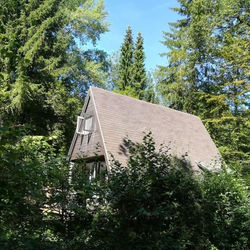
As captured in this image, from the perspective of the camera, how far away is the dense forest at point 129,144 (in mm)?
3412

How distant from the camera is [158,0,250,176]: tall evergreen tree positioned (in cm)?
1752

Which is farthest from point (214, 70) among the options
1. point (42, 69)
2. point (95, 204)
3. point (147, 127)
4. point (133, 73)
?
point (95, 204)

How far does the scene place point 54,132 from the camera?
19.1 m

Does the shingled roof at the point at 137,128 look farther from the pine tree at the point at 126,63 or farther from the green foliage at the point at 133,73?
the pine tree at the point at 126,63

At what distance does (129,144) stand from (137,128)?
7986mm

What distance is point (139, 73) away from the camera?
33.2 m

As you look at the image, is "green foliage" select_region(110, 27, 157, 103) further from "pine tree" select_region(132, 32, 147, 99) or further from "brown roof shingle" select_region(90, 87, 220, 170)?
"brown roof shingle" select_region(90, 87, 220, 170)

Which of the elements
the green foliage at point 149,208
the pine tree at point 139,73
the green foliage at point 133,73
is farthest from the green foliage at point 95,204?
the pine tree at point 139,73

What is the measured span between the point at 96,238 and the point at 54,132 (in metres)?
15.9

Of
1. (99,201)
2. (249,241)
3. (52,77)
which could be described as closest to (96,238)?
(99,201)

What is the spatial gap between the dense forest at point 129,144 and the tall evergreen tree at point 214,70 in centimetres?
9

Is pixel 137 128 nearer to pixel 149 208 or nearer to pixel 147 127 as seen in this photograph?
pixel 147 127

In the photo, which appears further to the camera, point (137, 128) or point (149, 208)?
point (137, 128)

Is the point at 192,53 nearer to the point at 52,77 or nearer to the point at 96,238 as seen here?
the point at 52,77
